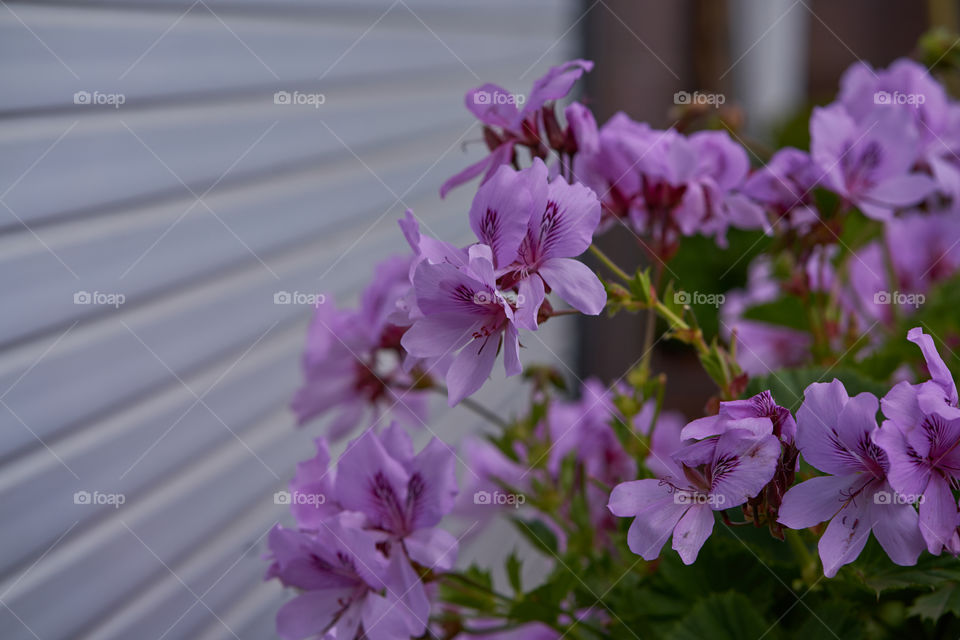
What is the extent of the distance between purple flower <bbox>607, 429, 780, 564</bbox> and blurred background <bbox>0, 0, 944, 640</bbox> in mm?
474

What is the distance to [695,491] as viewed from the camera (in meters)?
0.58

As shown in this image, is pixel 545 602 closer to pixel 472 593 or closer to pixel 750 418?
pixel 472 593

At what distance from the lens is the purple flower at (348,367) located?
857 mm

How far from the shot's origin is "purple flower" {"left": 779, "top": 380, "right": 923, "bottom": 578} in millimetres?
542

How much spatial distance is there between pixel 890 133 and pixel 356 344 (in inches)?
20.7

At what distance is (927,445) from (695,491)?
14 centimetres

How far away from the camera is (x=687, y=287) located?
5.50 ft

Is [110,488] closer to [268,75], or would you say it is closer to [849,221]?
[268,75]

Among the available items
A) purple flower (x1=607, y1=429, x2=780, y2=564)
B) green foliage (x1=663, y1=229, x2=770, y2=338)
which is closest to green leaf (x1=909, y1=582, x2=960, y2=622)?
purple flower (x1=607, y1=429, x2=780, y2=564)

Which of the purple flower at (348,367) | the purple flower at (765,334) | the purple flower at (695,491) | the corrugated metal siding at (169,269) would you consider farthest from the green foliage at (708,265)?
the purple flower at (695,491)

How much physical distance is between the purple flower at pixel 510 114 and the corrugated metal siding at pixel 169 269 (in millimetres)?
437

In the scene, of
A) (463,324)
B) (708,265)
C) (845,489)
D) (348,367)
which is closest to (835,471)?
(845,489)

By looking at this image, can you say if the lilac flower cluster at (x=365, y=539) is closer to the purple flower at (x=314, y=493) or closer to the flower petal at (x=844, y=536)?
the purple flower at (x=314, y=493)

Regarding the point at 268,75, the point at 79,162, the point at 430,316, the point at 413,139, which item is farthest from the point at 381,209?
the point at 430,316
